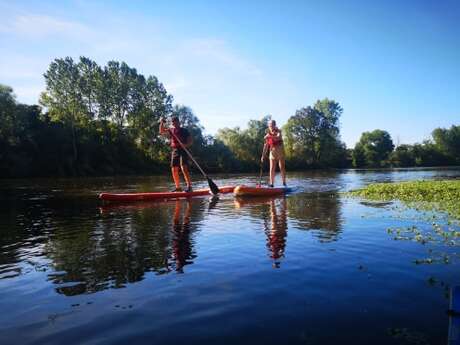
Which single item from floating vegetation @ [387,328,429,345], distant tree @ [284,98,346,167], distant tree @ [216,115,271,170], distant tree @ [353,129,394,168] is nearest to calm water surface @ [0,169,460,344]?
floating vegetation @ [387,328,429,345]

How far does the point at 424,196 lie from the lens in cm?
1706

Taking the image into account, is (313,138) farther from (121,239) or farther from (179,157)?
(121,239)

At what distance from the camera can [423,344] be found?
12.7 feet

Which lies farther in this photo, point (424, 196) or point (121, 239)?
point (424, 196)

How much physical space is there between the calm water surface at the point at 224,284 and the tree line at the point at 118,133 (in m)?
53.7

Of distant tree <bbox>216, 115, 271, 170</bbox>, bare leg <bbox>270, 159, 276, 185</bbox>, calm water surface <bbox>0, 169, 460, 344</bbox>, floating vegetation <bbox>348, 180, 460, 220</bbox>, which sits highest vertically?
distant tree <bbox>216, 115, 271, 170</bbox>

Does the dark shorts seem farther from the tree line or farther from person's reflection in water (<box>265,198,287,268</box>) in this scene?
the tree line

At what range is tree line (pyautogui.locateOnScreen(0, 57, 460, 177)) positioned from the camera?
195ft

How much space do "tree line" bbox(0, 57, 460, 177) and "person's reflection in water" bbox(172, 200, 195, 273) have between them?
51.0 meters

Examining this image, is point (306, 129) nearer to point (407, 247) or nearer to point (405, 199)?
point (405, 199)

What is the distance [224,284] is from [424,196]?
14361 millimetres

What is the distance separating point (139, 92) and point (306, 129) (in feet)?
163

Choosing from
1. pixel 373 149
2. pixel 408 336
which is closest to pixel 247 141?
pixel 373 149

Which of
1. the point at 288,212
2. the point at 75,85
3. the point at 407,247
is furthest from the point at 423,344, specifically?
the point at 75,85
